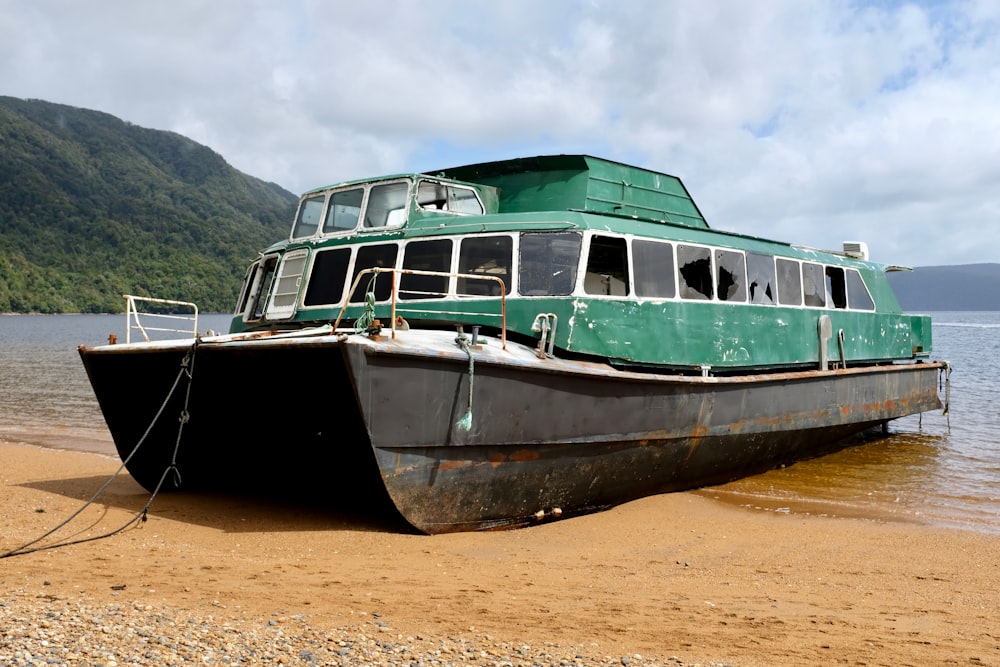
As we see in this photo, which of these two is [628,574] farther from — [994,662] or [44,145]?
[44,145]

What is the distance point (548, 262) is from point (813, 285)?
5.24 meters

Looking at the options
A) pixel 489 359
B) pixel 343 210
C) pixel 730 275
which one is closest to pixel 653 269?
pixel 730 275

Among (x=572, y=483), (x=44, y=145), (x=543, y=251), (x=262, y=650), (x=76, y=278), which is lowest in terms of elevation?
(x=262, y=650)

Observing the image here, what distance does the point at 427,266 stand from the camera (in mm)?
8500

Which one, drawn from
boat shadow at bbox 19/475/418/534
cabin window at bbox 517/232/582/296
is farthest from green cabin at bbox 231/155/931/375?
boat shadow at bbox 19/475/418/534

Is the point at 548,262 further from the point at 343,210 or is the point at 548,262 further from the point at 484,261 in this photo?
the point at 343,210

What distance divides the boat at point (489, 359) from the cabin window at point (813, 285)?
0.46 feet

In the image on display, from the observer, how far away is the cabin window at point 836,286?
12172 mm

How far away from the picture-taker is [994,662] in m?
4.80

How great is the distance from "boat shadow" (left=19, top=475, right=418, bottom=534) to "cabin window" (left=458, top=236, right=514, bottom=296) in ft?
7.63

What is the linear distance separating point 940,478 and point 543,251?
7601 mm

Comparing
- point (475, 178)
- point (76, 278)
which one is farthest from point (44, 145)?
point (475, 178)

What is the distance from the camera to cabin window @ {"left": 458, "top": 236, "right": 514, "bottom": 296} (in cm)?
823

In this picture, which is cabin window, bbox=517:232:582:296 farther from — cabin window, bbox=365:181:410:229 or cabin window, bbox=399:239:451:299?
cabin window, bbox=365:181:410:229
